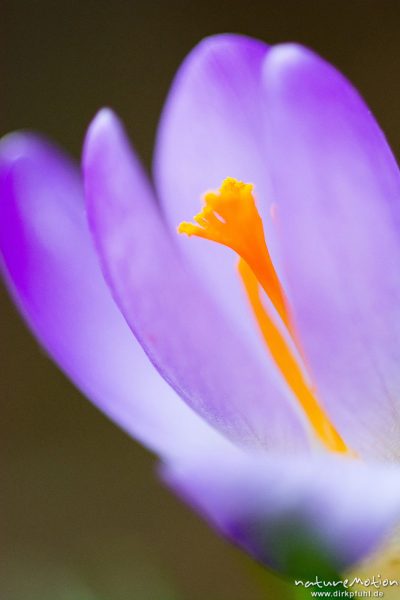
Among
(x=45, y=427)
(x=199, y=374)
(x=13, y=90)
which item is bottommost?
(x=45, y=427)

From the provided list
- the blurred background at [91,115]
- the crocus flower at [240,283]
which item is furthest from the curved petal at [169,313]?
the blurred background at [91,115]

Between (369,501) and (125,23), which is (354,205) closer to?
(369,501)

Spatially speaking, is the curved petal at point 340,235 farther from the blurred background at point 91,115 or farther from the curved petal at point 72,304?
the blurred background at point 91,115

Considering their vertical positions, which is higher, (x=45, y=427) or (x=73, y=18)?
(x=73, y=18)

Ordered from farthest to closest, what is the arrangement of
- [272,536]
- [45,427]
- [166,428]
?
[45,427]
[166,428]
[272,536]

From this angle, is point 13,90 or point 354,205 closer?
point 354,205

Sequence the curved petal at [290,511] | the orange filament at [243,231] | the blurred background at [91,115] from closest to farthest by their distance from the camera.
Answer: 1. the curved petal at [290,511]
2. the orange filament at [243,231]
3. the blurred background at [91,115]

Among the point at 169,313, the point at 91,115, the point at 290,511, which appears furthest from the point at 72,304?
the point at 91,115

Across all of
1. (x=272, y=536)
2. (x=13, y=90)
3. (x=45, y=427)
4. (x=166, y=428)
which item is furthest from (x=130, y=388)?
(x=13, y=90)
